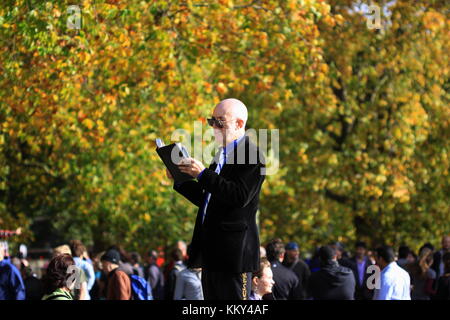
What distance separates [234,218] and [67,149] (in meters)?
17.0

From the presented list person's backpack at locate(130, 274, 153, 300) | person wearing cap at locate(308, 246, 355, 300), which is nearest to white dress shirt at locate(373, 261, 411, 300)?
person wearing cap at locate(308, 246, 355, 300)

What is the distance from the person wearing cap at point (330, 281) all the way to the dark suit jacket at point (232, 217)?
6123mm

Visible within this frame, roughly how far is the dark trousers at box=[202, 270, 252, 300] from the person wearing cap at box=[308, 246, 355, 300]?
6.15 m

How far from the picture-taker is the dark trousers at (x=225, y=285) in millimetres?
5098

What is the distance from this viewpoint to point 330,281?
11164 millimetres

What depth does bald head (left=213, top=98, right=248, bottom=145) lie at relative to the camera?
5.13m

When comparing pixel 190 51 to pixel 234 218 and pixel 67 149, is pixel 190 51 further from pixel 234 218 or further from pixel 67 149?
pixel 234 218

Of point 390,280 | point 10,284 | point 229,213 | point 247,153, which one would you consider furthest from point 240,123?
point 10,284

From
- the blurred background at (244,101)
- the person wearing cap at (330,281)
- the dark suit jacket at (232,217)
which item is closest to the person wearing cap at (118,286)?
the person wearing cap at (330,281)

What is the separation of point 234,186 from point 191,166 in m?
0.28

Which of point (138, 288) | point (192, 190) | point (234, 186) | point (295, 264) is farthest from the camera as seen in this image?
point (295, 264)

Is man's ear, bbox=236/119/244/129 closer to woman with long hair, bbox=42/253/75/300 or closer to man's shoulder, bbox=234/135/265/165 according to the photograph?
man's shoulder, bbox=234/135/265/165

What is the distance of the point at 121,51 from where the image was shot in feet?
47.9

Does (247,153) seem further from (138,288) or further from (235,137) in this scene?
(138,288)
